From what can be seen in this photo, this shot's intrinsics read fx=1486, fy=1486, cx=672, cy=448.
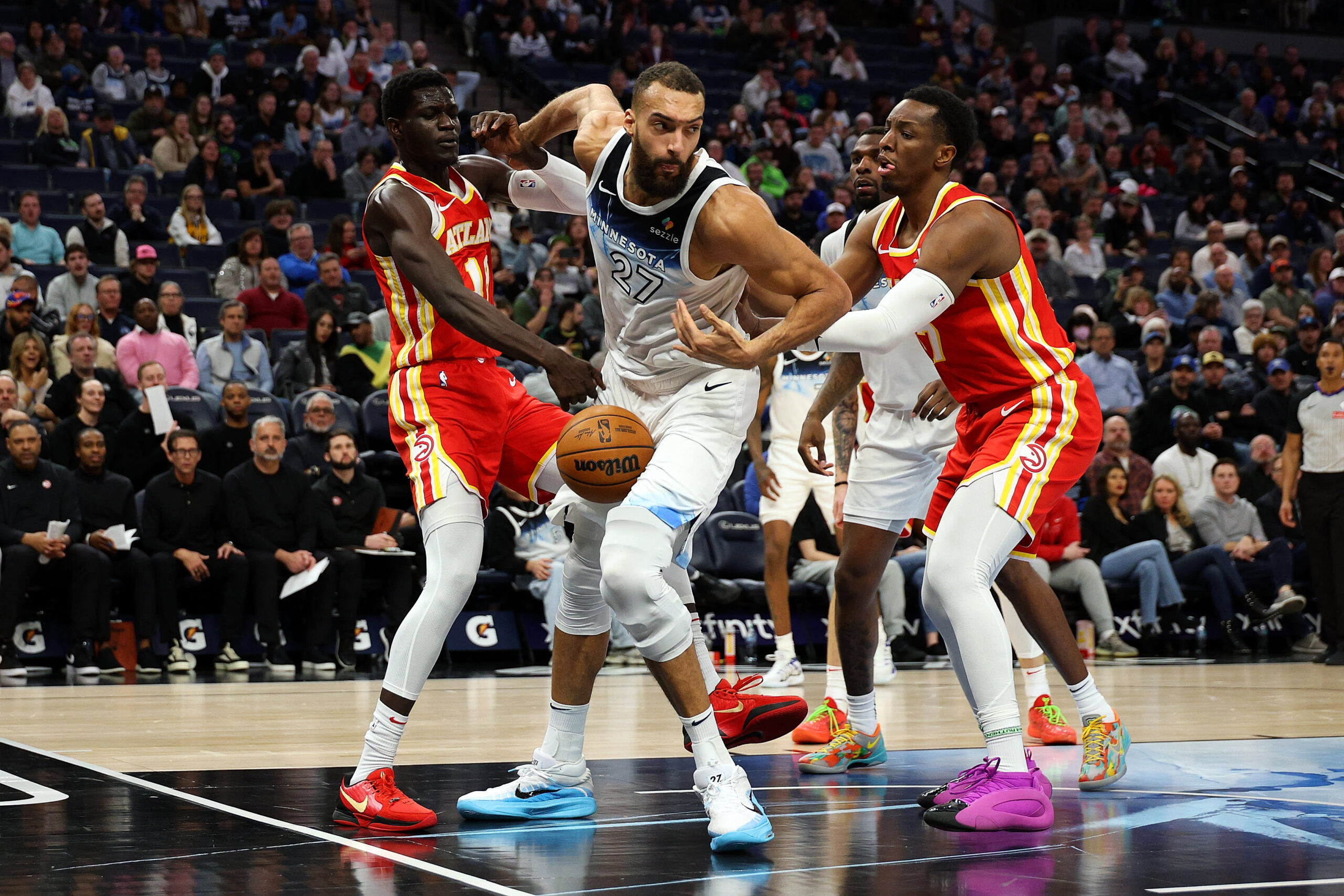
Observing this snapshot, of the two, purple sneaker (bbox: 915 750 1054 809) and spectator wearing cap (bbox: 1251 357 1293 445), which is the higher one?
spectator wearing cap (bbox: 1251 357 1293 445)

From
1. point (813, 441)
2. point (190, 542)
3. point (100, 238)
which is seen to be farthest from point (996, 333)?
point (100, 238)

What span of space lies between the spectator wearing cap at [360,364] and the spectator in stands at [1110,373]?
5.77 metres

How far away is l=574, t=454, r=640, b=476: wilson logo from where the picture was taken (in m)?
4.01

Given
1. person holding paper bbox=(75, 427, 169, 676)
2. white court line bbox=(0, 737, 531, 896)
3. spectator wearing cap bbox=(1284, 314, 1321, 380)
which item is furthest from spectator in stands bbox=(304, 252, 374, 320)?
spectator wearing cap bbox=(1284, 314, 1321, 380)

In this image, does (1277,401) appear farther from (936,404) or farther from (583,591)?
(583,591)

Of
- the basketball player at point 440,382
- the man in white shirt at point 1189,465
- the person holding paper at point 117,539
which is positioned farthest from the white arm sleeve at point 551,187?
the man in white shirt at point 1189,465

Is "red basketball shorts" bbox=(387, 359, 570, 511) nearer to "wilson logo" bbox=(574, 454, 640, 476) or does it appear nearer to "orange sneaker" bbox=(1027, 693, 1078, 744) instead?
"wilson logo" bbox=(574, 454, 640, 476)

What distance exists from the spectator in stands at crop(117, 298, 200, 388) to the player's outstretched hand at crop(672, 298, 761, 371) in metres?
7.37

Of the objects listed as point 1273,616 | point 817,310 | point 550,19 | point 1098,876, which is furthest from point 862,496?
point 550,19

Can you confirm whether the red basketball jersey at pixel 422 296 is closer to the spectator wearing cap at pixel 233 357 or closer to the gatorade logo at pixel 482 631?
the gatorade logo at pixel 482 631

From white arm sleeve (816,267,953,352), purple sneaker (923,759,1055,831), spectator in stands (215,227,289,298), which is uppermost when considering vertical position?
spectator in stands (215,227,289,298)

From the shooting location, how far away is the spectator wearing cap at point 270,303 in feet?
37.7

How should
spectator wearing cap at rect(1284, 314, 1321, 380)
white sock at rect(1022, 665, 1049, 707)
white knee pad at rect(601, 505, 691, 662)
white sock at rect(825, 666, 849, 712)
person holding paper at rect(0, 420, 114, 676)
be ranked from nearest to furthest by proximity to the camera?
white knee pad at rect(601, 505, 691, 662) < white sock at rect(1022, 665, 1049, 707) < white sock at rect(825, 666, 849, 712) < person holding paper at rect(0, 420, 114, 676) < spectator wearing cap at rect(1284, 314, 1321, 380)

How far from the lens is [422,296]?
4.38 metres
